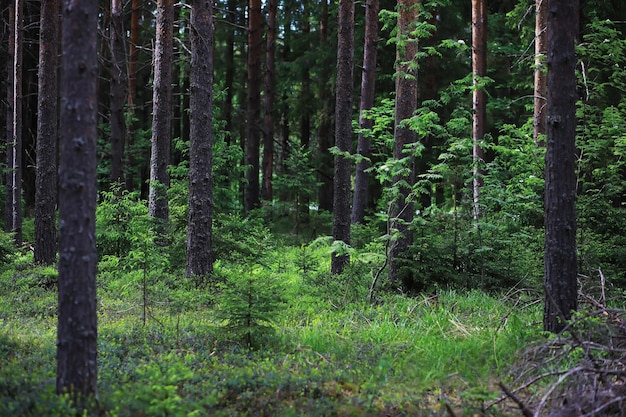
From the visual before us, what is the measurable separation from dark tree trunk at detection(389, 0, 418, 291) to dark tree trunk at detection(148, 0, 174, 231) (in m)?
6.02

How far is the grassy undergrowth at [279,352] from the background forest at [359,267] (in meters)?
0.03

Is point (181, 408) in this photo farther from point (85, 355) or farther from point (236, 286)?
point (236, 286)

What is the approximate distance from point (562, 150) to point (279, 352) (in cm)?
411

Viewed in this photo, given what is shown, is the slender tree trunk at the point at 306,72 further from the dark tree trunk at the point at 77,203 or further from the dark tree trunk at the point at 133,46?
the dark tree trunk at the point at 77,203

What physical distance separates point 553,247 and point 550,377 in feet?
5.27

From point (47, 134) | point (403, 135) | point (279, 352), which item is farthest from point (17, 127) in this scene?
point (279, 352)

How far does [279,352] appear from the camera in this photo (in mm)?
6652

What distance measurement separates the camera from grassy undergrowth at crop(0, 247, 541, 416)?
16.5 feet

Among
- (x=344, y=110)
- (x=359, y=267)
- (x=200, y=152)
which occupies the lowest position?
(x=359, y=267)

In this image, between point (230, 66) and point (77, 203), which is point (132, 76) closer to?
point (230, 66)

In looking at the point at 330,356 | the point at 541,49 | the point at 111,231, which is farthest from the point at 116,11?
the point at 330,356

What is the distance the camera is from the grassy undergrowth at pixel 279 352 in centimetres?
504

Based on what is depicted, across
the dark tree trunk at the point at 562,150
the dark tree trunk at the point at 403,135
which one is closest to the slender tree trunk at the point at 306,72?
the dark tree trunk at the point at 403,135

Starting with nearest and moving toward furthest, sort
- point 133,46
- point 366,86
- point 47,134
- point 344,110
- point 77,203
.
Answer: point 77,203 → point 344,110 → point 47,134 → point 366,86 → point 133,46
